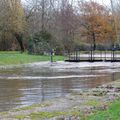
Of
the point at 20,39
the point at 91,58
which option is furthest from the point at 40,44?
the point at 91,58

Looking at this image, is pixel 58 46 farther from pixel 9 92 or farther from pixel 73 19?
pixel 9 92

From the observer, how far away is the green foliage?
64.3 metres

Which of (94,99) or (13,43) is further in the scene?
(13,43)

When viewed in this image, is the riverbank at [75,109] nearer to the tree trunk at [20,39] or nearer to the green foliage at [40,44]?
the green foliage at [40,44]

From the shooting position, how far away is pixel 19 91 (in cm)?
1977

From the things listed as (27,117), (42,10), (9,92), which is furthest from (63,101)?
(42,10)

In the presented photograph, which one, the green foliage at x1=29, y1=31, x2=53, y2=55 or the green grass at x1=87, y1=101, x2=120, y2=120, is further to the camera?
the green foliage at x1=29, y1=31, x2=53, y2=55

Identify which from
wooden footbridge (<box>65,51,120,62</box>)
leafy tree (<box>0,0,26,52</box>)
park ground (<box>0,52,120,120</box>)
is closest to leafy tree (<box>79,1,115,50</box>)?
wooden footbridge (<box>65,51,120,62</box>)

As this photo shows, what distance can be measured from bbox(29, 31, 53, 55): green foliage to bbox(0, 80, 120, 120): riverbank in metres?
47.9

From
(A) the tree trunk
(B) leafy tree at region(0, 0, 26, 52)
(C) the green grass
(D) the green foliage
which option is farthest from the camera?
(A) the tree trunk

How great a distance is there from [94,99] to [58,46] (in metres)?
52.1

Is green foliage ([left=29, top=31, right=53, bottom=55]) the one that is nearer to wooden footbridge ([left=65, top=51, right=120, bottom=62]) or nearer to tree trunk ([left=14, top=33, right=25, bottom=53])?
wooden footbridge ([left=65, top=51, right=120, bottom=62])

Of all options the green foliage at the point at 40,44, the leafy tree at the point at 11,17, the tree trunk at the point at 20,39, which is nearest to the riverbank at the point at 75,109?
the leafy tree at the point at 11,17

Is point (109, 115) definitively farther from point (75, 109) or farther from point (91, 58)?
point (91, 58)
